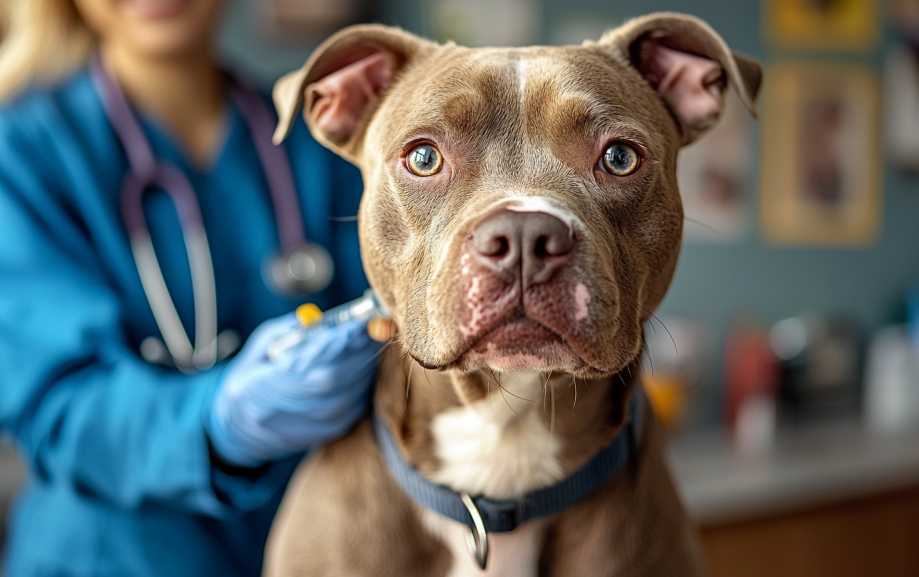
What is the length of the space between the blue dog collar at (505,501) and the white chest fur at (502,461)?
0.7 inches

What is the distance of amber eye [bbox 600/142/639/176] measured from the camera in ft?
3.12

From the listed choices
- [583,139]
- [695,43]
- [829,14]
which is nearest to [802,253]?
[829,14]

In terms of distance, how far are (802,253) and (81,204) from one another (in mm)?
3109

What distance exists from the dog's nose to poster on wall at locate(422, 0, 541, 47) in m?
2.08

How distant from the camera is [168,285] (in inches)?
57.4

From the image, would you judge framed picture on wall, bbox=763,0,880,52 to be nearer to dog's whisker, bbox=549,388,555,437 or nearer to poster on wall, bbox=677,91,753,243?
poster on wall, bbox=677,91,753,243

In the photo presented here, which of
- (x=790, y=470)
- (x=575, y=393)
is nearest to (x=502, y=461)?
(x=575, y=393)

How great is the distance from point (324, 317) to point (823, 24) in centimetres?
316

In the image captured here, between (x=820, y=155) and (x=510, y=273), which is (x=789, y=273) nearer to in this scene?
(x=820, y=155)

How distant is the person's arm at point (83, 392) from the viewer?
1.19 meters

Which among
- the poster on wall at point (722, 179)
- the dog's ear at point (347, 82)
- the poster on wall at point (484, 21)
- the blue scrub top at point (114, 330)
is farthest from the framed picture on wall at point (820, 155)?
the dog's ear at point (347, 82)

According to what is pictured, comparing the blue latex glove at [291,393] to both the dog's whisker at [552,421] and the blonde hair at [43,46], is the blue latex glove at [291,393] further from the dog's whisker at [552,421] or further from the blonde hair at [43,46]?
the blonde hair at [43,46]

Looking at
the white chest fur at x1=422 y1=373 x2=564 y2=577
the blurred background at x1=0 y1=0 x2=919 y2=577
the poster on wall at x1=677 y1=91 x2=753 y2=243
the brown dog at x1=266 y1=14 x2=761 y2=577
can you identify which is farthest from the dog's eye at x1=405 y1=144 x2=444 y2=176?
the poster on wall at x1=677 y1=91 x2=753 y2=243

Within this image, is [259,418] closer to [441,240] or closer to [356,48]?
[441,240]
